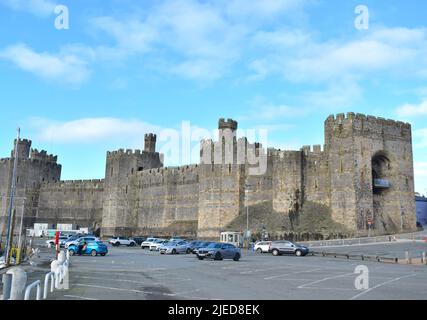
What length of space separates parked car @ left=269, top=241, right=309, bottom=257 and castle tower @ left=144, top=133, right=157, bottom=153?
4527 centimetres

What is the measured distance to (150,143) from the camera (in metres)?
80.2

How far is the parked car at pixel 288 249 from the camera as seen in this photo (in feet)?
118

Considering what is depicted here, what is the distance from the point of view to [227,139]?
5775 cm

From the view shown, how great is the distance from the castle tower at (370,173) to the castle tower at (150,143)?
115 feet

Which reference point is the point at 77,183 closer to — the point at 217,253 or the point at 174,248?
the point at 174,248

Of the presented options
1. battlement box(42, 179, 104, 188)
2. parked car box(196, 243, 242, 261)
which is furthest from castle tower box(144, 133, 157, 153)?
parked car box(196, 243, 242, 261)

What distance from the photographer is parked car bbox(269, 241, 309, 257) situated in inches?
1415

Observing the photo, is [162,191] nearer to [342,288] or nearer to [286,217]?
[286,217]

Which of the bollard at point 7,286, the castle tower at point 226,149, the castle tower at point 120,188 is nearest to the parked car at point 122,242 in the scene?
the castle tower at point 226,149

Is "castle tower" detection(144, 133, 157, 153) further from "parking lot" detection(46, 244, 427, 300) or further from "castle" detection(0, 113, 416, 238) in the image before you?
"parking lot" detection(46, 244, 427, 300)

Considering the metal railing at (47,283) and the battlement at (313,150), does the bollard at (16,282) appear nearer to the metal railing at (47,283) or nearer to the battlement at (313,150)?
the metal railing at (47,283)

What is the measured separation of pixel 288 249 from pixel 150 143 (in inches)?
1865
